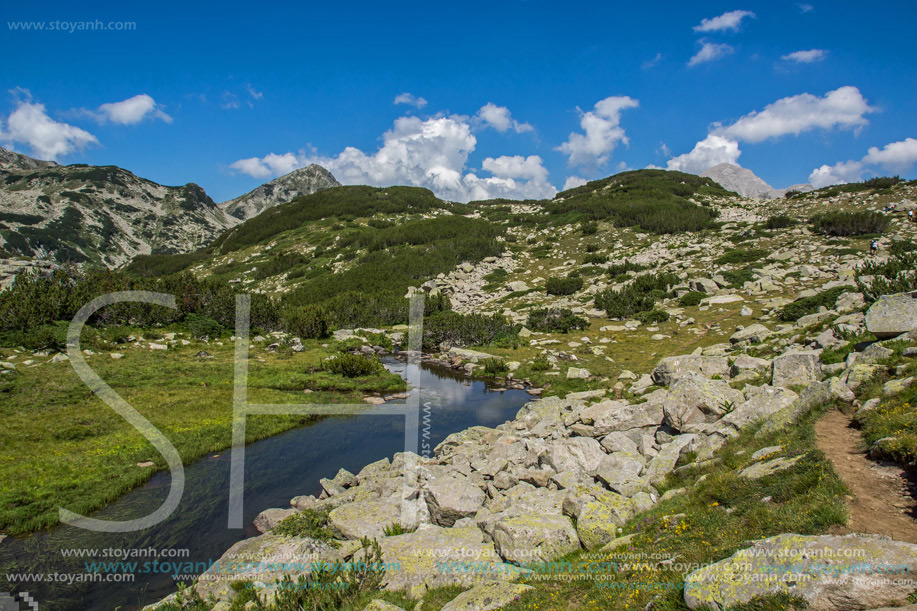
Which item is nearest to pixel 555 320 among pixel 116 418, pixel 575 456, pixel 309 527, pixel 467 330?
pixel 467 330

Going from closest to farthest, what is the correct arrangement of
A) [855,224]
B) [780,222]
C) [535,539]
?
[535,539], [855,224], [780,222]

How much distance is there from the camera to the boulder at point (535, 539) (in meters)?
7.04

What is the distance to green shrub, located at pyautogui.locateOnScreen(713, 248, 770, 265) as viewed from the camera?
38731mm

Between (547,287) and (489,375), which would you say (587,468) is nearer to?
(489,375)

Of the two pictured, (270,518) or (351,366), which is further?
(351,366)

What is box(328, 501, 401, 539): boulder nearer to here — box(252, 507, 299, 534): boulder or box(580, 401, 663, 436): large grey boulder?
box(252, 507, 299, 534): boulder

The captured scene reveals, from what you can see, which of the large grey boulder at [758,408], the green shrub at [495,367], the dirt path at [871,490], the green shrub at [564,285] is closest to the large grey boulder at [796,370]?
the large grey boulder at [758,408]

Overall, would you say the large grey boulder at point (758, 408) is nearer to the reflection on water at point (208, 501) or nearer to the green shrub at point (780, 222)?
the reflection on water at point (208, 501)

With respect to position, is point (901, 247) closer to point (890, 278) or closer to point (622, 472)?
point (890, 278)

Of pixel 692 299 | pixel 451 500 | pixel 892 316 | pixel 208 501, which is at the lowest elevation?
pixel 208 501

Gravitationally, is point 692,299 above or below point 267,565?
above

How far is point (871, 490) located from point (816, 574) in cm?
277

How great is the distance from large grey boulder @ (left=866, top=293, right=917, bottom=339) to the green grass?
2121 cm

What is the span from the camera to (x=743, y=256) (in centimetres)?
3938
